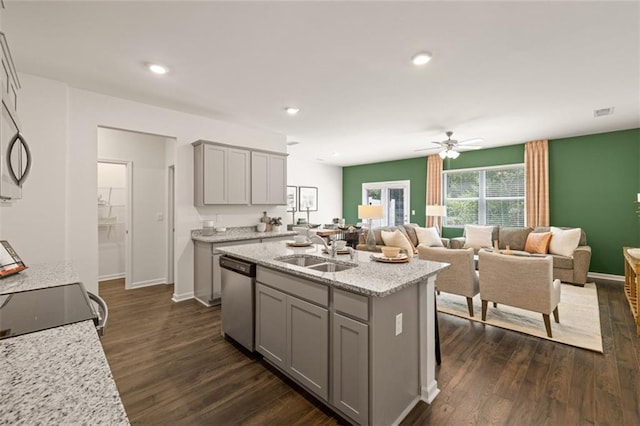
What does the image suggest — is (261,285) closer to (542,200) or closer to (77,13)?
(77,13)

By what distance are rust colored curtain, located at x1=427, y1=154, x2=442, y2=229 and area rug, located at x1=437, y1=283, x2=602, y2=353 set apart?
333 cm

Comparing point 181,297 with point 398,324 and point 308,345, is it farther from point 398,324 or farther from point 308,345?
point 398,324

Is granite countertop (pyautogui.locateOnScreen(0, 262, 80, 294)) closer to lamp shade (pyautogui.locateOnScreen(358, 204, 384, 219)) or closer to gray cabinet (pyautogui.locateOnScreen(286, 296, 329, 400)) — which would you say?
A: gray cabinet (pyautogui.locateOnScreen(286, 296, 329, 400))

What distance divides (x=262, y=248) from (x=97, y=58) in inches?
91.8

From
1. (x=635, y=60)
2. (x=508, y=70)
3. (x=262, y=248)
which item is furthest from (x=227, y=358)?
(x=635, y=60)

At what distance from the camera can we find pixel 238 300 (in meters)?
2.71

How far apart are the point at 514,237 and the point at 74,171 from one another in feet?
23.3

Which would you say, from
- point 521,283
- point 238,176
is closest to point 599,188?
point 521,283

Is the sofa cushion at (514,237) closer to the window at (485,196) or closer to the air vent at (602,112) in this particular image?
the window at (485,196)

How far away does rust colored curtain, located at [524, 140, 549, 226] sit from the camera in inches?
223

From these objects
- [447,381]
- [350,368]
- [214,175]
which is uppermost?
[214,175]

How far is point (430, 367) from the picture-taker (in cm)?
206

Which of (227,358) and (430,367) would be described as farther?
(227,358)

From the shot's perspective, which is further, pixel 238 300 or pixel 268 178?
pixel 268 178
